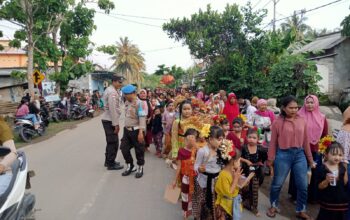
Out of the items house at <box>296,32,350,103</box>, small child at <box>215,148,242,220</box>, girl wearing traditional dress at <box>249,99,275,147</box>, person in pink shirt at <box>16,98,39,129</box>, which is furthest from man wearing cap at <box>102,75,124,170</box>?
house at <box>296,32,350,103</box>

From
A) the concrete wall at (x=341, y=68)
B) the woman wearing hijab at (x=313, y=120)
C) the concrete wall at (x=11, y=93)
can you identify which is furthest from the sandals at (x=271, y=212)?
the concrete wall at (x=11, y=93)

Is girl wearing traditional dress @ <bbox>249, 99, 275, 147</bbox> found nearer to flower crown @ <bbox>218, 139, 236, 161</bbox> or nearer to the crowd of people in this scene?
the crowd of people

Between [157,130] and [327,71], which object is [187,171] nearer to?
[157,130]

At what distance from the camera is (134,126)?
6.82m

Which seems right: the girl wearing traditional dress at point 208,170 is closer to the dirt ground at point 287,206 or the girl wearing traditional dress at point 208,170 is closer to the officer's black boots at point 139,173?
the dirt ground at point 287,206

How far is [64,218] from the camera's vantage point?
4828 mm

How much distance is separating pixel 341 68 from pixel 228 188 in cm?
1894

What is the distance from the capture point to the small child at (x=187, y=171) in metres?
4.59

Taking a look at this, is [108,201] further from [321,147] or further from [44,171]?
[321,147]

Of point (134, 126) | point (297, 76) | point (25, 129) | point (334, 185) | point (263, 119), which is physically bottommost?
point (25, 129)

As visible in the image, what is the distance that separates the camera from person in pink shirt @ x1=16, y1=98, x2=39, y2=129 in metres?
11.9

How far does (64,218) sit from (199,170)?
6.96ft

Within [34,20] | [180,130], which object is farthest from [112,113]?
[34,20]

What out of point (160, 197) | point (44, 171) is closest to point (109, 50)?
point (44, 171)
